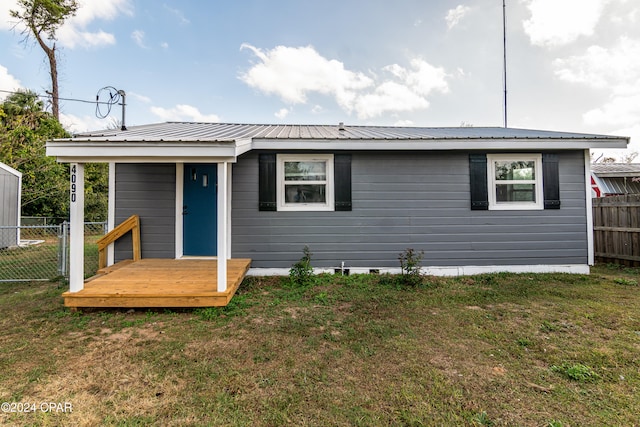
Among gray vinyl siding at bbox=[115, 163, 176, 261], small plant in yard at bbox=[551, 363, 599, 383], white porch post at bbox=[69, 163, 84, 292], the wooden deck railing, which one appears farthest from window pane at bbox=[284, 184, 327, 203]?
small plant in yard at bbox=[551, 363, 599, 383]

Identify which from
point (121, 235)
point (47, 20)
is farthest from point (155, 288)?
point (47, 20)

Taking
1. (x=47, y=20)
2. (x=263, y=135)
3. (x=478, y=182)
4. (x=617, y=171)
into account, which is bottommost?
(x=478, y=182)

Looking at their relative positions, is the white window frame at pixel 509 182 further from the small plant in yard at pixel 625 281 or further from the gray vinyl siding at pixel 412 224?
the small plant in yard at pixel 625 281

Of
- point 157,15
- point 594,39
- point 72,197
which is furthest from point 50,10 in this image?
point 594,39

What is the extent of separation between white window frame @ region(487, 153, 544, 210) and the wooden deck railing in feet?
21.5

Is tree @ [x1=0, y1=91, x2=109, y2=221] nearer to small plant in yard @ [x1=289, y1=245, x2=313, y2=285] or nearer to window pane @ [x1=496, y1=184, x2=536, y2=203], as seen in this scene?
small plant in yard @ [x1=289, y1=245, x2=313, y2=285]

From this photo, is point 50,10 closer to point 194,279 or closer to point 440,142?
point 194,279

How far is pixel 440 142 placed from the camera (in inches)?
188

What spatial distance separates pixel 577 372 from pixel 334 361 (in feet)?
6.39

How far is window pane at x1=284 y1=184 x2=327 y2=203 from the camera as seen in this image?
5070mm

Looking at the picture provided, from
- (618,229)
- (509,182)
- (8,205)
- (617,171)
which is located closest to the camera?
(509,182)

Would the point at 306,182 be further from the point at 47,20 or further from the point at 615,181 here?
the point at 47,20

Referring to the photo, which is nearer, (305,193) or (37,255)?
(305,193)

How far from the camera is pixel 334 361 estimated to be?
2.38m
